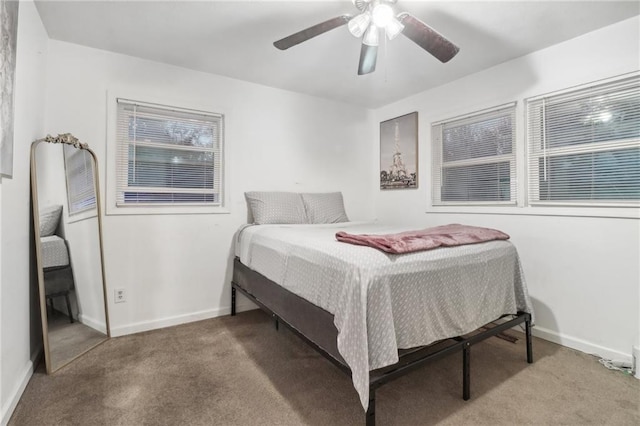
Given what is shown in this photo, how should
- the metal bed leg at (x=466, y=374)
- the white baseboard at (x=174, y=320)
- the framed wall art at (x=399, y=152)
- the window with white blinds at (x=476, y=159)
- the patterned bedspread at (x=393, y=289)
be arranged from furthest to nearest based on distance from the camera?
the framed wall art at (x=399, y=152) < the window with white blinds at (x=476, y=159) < the white baseboard at (x=174, y=320) < the metal bed leg at (x=466, y=374) < the patterned bedspread at (x=393, y=289)

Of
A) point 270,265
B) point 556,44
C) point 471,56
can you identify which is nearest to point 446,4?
point 471,56

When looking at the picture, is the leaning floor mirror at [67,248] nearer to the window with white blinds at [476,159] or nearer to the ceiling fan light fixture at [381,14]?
the ceiling fan light fixture at [381,14]

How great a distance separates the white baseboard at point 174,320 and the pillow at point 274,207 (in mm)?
887

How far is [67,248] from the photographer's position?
6.77 ft

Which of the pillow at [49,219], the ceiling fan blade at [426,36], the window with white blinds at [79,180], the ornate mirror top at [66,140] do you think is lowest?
the pillow at [49,219]

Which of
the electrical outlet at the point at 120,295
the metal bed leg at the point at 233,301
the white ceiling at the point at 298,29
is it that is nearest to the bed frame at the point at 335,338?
the metal bed leg at the point at 233,301

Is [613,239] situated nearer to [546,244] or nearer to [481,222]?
[546,244]

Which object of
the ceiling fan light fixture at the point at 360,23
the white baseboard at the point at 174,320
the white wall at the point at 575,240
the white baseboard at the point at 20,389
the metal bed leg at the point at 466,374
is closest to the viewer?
the white baseboard at the point at 20,389

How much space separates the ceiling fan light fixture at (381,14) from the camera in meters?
1.60

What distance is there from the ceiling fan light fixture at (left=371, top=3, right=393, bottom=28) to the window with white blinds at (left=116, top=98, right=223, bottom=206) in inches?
71.2

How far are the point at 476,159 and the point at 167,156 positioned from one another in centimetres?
289

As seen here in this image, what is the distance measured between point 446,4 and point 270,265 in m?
2.00

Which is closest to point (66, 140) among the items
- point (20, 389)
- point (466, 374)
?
point (20, 389)

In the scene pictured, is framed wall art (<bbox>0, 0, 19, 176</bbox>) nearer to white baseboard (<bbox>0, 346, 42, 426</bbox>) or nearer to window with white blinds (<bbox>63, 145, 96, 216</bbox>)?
window with white blinds (<bbox>63, 145, 96, 216</bbox>)
